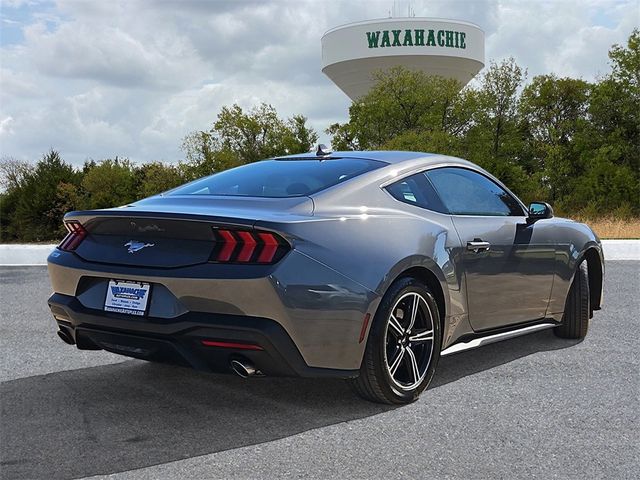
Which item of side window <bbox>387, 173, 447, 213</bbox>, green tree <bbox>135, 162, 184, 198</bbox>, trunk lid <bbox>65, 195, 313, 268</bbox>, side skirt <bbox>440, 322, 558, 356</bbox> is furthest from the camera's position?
green tree <bbox>135, 162, 184, 198</bbox>

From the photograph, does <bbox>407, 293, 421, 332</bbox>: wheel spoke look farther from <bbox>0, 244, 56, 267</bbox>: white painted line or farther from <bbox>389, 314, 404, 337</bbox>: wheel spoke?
<bbox>0, 244, 56, 267</bbox>: white painted line

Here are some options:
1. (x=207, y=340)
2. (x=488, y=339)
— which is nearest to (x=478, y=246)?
(x=488, y=339)

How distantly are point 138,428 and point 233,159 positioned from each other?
36212 mm

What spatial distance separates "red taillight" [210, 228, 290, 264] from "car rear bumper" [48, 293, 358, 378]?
0.29m

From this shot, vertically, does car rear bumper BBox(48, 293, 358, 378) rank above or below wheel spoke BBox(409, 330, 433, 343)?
above

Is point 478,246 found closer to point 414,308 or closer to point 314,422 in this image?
point 414,308

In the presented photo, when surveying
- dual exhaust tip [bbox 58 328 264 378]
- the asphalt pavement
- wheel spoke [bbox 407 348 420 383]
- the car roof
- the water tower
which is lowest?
the asphalt pavement

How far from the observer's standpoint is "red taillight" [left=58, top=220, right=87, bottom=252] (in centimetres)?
434

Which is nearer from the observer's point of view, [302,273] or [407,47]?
[302,273]

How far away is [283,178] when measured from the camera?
4.70 metres

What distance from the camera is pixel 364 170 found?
183 inches

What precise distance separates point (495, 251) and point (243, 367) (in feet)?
6.93

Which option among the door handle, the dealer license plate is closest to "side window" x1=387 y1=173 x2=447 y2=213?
the door handle

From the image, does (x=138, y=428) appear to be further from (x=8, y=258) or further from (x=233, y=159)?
(x=233, y=159)
